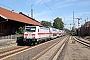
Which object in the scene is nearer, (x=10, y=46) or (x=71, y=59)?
(x=71, y=59)

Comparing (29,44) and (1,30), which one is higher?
(1,30)

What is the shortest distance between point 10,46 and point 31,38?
401cm

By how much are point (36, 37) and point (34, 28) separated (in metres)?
1.34

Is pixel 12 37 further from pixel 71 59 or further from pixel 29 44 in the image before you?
pixel 71 59

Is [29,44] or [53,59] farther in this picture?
[29,44]

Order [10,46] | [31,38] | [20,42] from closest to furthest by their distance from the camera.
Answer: [10,46]
[31,38]
[20,42]

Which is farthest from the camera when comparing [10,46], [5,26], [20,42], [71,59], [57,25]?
[57,25]

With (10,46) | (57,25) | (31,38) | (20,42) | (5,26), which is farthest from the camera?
(57,25)

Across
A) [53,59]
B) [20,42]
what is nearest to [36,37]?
[20,42]

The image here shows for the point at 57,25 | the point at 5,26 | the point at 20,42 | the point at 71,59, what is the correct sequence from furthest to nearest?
the point at 57,25
the point at 5,26
the point at 20,42
the point at 71,59

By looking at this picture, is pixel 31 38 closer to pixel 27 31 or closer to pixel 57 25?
pixel 27 31

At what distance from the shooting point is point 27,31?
87.8ft

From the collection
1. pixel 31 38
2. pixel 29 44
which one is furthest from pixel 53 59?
pixel 29 44

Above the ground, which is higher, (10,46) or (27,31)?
(27,31)
